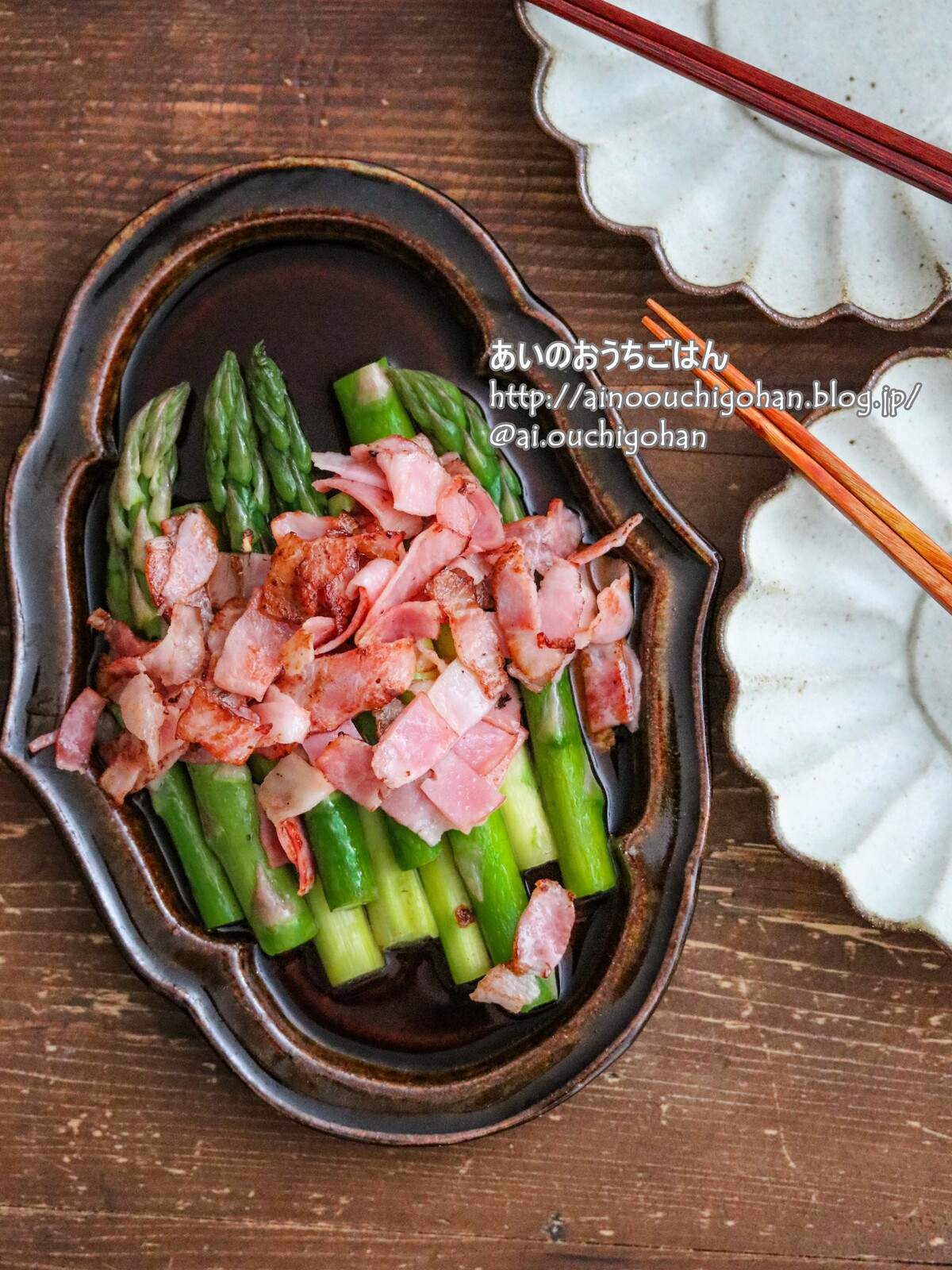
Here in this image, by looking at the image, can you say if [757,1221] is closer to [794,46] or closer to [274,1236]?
[274,1236]

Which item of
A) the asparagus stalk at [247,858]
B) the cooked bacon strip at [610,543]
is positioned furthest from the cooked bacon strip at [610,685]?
the asparagus stalk at [247,858]

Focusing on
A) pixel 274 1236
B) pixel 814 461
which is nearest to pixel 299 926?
pixel 274 1236

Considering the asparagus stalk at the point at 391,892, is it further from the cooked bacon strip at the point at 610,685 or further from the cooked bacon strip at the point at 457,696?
the cooked bacon strip at the point at 610,685

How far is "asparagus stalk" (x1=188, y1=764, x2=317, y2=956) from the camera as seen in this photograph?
7.63 ft

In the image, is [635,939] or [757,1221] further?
[757,1221]

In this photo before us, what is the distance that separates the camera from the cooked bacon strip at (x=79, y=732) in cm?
226

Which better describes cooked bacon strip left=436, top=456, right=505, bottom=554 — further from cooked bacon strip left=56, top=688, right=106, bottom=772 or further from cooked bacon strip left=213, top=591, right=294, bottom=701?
cooked bacon strip left=56, top=688, right=106, bottom=772

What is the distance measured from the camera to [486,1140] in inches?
104

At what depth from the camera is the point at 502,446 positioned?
2482mm

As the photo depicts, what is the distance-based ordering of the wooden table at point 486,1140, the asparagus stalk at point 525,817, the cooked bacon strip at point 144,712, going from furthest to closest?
the wooden table at point 486,1140
the asparagus stalk at point 525,817
the cooked bacon strip at point 144,712

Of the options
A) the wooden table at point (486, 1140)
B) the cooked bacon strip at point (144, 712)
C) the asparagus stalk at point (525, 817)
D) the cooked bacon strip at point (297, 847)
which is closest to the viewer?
the cooked bacon strip at point (144, 712)

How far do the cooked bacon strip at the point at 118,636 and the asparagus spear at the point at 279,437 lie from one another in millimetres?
507

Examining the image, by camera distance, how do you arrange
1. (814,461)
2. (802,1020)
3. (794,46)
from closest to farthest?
(814,461) → (794,46) → (802,1020)

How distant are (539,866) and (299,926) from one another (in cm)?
65
